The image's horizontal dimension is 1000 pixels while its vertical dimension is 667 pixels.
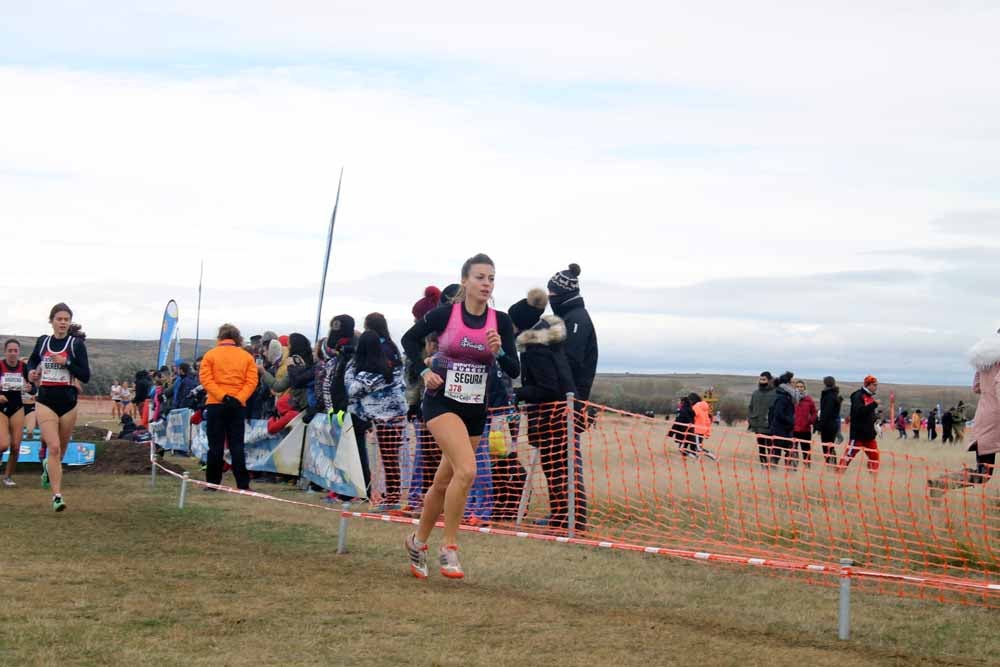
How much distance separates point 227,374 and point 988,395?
8.28 meters

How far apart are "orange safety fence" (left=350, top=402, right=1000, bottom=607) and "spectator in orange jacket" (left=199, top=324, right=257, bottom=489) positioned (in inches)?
79.6

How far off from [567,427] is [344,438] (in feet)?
14.9

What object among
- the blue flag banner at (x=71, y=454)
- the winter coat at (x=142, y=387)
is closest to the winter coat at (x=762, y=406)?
the blue flag banner at (x=71, y=454)

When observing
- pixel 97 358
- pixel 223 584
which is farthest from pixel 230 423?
pixel 97 358

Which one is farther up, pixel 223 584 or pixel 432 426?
pixel 432 426

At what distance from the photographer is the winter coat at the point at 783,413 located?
20.1 metres

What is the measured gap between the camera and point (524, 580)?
793 centimetres

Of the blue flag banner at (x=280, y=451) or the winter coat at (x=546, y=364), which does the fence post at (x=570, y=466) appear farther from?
the blue flag banner at (x=280, y=451)

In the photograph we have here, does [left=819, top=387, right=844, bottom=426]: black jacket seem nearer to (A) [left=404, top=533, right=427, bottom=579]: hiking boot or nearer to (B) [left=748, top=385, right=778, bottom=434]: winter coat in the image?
(B) [left=748, top=385, right=778, bottom=434]: winter coat

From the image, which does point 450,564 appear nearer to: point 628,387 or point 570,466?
point 570,466

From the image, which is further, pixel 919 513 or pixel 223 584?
pixel 919 513

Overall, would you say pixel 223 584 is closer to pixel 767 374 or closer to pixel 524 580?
pixel 524 580

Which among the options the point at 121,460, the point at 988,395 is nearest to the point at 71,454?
the point at 121,460

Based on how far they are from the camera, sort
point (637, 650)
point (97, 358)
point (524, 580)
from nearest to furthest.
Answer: point (637, 650)
point (524, 580)
point (97, 358)
